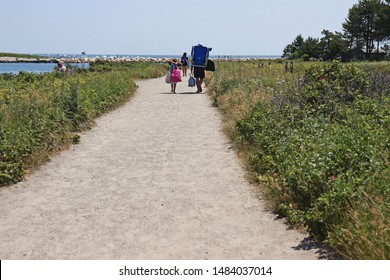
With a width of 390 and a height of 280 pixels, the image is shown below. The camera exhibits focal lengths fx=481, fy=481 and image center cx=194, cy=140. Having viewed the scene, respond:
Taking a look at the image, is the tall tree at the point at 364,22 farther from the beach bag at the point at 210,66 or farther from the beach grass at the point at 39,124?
Result: the beach grass at the point at 39,124

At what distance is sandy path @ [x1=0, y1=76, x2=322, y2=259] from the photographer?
5113 millimetres

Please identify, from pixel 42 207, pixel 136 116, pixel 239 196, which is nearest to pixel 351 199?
pixel 239 196

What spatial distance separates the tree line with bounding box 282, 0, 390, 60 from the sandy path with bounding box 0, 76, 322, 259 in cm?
6843

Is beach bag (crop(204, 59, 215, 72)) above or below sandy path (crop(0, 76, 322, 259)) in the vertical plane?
above

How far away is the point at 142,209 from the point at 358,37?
86159 millimetres

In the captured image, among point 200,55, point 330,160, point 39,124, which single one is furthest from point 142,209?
point 200,55

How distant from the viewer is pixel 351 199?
4.95 metres

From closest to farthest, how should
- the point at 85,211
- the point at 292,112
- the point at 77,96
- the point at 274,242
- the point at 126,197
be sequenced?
the point at 274,242 < the point at 85,211 < the point at 126,197 < the point at 292,112 < the point at 77,96

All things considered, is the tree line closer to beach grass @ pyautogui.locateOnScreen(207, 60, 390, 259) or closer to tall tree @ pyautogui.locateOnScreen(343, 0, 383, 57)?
tall tree @ pyautogui.locateOnScreen(343, 0, 383, 57)

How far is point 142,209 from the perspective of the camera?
21.1 feet

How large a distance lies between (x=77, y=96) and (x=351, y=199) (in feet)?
30.3

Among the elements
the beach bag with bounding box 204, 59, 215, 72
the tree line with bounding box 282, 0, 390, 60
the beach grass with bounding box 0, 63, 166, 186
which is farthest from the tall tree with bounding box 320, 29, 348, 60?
the beach grass with bounding box 0, 63, 166, 186

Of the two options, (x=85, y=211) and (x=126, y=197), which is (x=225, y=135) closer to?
(x=126, y=197)
